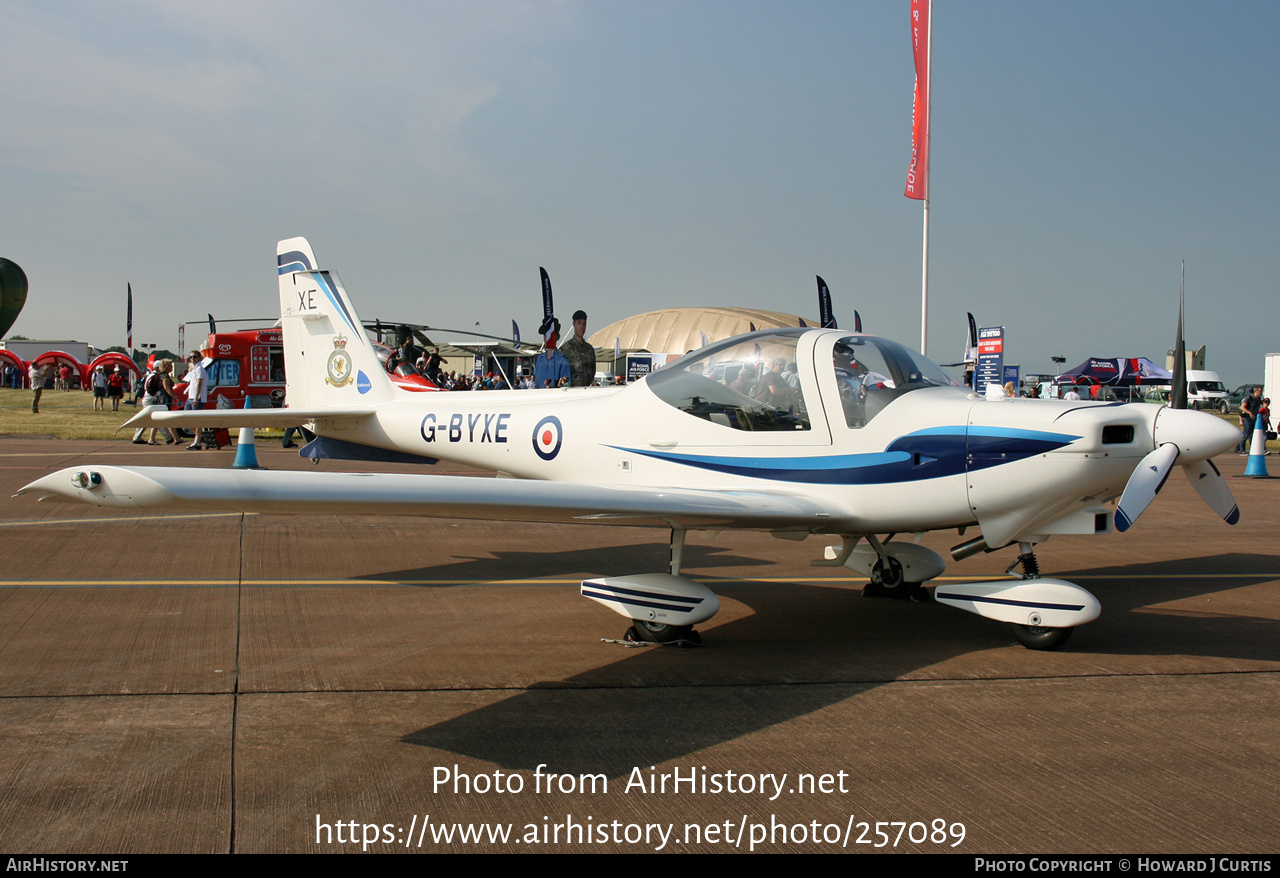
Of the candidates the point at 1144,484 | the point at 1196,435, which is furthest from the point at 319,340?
the point at 1196,435

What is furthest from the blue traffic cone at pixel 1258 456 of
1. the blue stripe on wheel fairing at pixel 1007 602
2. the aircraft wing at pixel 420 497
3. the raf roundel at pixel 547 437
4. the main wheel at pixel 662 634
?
the main wheel at pixel 662 634

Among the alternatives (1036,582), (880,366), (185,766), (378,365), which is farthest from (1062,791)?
(378,365)

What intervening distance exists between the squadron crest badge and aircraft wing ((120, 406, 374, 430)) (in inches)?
16.4

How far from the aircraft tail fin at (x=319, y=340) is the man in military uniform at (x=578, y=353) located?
2196 mm

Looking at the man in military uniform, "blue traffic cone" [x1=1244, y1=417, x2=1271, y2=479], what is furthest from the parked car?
the man in military uniform

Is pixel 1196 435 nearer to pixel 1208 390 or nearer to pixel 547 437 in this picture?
pixel 547 437

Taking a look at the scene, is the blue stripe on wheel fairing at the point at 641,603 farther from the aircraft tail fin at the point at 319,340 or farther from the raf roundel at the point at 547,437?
the aircraft tail fin at the point at 319,340

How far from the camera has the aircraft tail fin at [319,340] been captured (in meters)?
8.57

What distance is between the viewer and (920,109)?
16844mm

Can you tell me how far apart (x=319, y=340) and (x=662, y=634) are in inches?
210

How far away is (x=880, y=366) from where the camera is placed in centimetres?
559

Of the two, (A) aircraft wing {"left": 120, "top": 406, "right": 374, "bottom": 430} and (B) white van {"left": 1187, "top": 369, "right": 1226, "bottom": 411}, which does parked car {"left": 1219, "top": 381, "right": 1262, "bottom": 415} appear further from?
(A) aircraft wing {"left": 120, "top": 406, "right": 374, "bottom": 430}

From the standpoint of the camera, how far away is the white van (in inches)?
2271

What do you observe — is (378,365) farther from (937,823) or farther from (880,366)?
(937,823)
